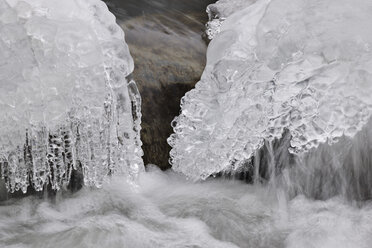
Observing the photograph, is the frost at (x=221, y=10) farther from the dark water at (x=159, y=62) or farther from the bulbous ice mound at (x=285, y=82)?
the bulbous ice mound at (x=285, y=82)

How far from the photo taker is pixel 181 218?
2947 mm

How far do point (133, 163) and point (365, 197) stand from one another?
4.63ft

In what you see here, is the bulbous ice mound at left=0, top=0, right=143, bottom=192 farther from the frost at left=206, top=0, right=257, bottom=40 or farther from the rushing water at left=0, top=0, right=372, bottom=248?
the frost at left=206, top=0, right=257, bottom=40

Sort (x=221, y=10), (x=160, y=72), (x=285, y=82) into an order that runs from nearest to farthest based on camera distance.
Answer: (x=285, y=82) → (x=160, y=72) → (x=221, y=10)

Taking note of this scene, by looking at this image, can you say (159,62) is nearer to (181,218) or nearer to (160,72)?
(160,72)

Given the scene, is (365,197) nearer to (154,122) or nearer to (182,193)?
(182,193)

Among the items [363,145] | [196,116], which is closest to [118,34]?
[196,116]

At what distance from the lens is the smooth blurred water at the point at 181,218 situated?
2.68 metres

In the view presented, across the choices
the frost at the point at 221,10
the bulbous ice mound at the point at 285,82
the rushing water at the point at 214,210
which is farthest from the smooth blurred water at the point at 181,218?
the frost at the point at 221,10

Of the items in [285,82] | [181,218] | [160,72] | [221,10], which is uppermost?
[285,82]

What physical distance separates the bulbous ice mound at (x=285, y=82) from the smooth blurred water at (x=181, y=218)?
0.30 meters

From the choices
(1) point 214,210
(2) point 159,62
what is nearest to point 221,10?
(2) point 159,62

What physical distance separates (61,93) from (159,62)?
978 mm

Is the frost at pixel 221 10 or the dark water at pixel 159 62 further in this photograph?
the frost at pixel 221 10
